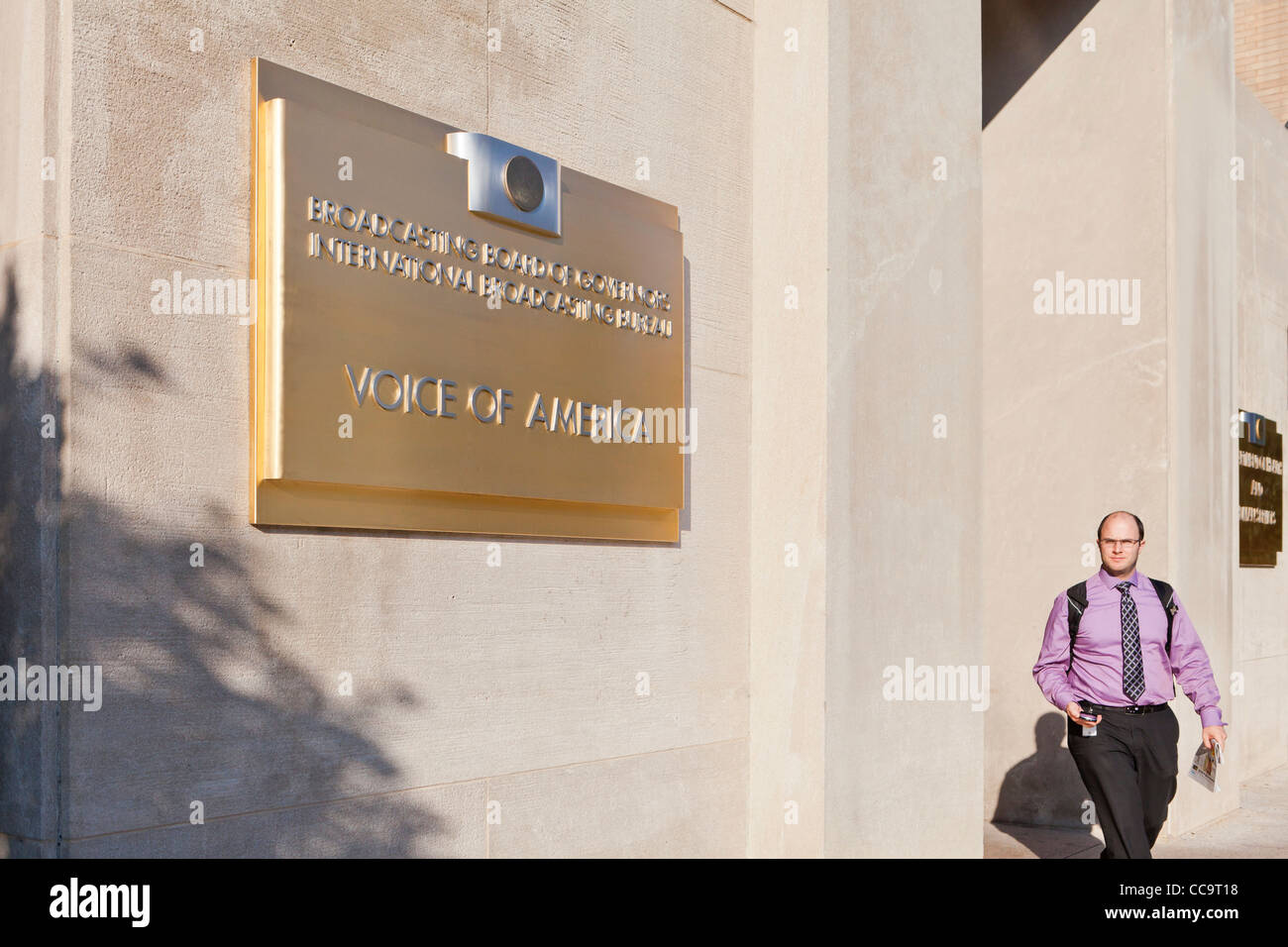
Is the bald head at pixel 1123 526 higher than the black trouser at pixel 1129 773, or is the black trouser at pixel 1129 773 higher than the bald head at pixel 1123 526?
the bald head at pixel 1123 526

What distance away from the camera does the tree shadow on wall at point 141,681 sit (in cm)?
348

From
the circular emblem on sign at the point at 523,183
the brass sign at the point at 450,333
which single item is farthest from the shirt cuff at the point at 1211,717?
the circular emblem on sign at the point at 523,183

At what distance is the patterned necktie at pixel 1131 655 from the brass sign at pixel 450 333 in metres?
2.02

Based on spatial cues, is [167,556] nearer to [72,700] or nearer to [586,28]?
[72,700]

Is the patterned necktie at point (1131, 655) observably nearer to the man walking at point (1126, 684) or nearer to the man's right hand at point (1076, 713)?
the man walking at point (1126, 684)

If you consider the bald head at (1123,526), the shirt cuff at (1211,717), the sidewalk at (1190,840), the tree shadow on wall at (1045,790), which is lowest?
the sidewalk at (1190,840)

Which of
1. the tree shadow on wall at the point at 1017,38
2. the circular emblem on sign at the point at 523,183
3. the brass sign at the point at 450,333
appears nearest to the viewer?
the brass sign at the point at 450,333

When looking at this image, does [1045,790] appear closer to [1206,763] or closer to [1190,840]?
[1190,840]

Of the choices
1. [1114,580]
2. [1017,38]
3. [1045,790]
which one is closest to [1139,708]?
[1114,580]

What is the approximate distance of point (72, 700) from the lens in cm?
347

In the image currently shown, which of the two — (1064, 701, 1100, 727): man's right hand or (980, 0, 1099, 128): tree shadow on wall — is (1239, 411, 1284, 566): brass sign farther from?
(1064, 701, 1100, 727): man's right hand

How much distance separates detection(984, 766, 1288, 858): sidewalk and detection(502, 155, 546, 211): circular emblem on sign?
486cm

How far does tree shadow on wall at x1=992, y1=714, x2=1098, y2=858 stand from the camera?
8.76 meters

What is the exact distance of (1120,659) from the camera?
5812mm
